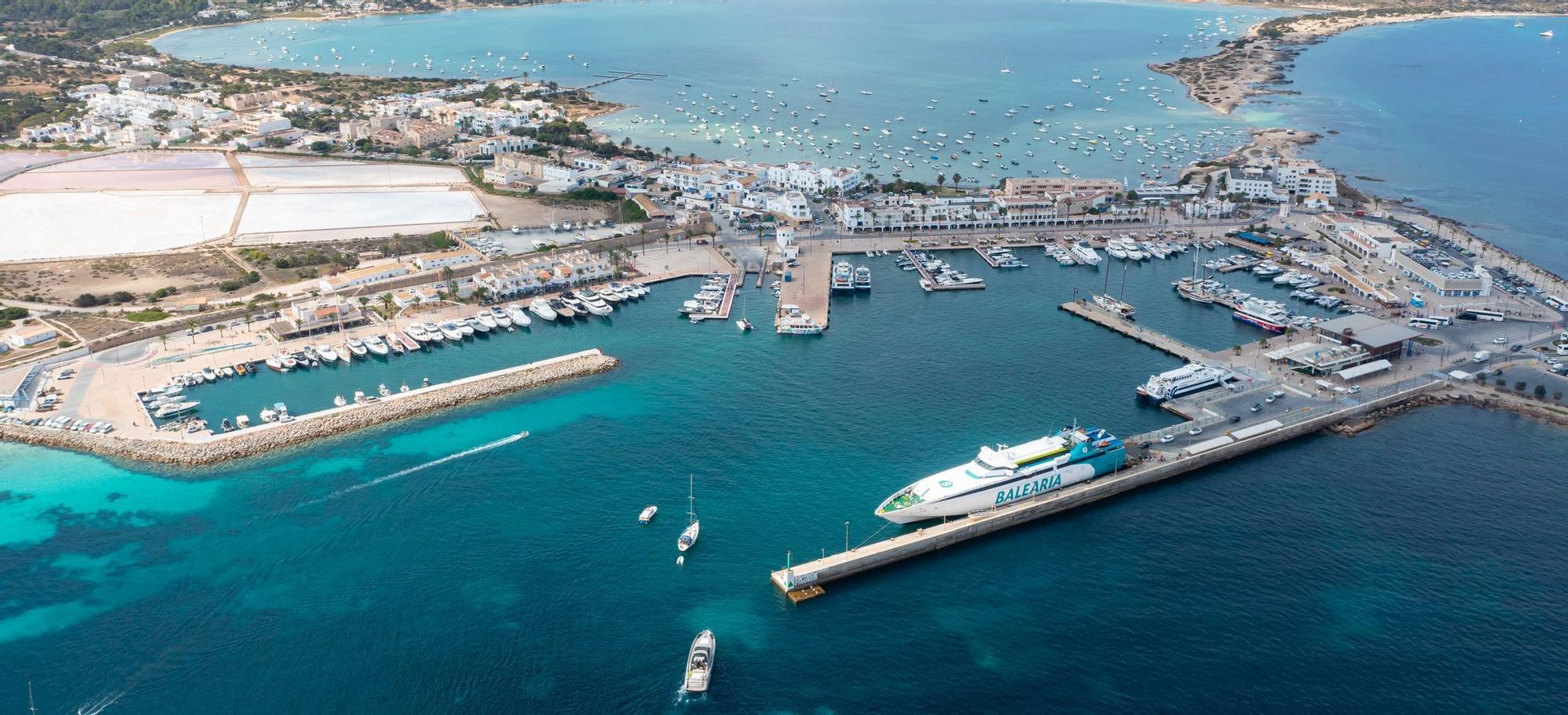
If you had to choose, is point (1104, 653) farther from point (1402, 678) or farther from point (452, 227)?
point (452, 227)

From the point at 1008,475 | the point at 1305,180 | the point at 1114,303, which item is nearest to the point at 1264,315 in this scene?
the point at 1114,303

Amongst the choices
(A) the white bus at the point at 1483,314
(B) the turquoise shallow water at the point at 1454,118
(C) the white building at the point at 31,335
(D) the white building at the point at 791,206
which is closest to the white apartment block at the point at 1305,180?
(B) the turquoise shallow water at the point at 1454,118

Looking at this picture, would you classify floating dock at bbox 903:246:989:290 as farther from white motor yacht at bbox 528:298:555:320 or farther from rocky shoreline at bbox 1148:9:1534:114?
rocky shoreline at bbox 1148:9:1534:114

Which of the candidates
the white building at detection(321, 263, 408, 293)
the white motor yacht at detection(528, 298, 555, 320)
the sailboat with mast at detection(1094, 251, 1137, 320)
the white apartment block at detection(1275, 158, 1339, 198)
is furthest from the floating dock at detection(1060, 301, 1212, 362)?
the white building at detection(321, 263, 408, 293)

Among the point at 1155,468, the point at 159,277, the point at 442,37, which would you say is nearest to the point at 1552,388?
the point at 1155,468

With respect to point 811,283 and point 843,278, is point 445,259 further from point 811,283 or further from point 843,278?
point 843,278

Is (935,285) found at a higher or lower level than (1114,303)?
higher

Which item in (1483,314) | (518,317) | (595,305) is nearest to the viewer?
(1483,314)
